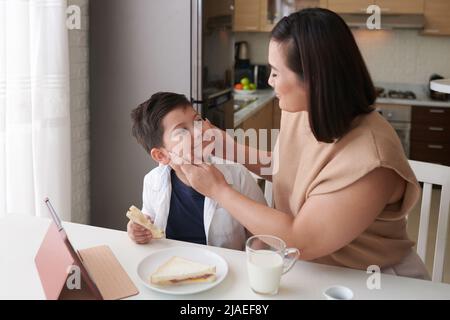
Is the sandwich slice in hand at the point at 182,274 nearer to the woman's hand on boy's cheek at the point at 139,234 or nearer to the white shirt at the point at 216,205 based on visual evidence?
the woman's hand on boy's cheek at the point at 139,234

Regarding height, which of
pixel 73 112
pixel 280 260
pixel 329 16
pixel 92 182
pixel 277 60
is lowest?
pixel 92 182

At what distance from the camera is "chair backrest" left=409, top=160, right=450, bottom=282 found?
1.49m

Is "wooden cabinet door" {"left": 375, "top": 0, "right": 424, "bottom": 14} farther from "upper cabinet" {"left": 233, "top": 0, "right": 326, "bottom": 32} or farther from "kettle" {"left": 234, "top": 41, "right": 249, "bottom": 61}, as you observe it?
"kettle" {"left": 234, "top": 41, "right": 249, "bottom": 61}

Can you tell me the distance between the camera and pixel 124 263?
1248 millimetres

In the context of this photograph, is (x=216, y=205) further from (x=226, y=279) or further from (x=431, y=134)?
(x=431, y=134)

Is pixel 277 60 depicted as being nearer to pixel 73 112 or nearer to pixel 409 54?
pixel 73 112

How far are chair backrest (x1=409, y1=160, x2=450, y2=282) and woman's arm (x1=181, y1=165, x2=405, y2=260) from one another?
354 mm

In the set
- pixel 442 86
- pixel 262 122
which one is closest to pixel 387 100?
Answer: pixel 262 122

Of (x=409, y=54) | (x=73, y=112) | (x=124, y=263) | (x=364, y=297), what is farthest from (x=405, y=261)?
(x=409, y=54)

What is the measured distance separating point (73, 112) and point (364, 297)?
1.93 metres

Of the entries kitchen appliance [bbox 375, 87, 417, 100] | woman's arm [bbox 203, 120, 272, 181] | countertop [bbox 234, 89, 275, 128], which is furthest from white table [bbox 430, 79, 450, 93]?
kitchen appliance [bbox 375, 87, 417, 100]

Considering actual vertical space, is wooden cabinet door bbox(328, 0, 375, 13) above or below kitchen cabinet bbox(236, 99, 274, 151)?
above

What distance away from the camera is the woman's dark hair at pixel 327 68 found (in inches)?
45.9

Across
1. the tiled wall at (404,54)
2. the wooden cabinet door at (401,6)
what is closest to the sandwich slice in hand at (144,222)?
the wooden cabinet door at (401,6)
